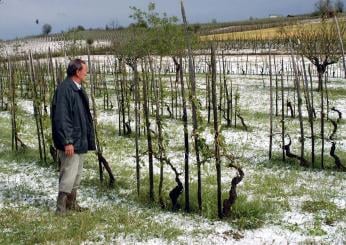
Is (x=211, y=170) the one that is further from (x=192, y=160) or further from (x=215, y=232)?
(x=215, y=232)

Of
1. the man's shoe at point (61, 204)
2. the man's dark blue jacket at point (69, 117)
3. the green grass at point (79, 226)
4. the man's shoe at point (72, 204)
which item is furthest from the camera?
the man's shoe at point (72, 204)

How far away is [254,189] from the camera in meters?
8.50

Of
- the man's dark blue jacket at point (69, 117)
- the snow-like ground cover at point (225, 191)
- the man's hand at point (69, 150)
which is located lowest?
the snow-like ground cover at point (225, 191)

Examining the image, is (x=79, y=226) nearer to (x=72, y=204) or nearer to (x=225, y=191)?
(x=72, y=204)

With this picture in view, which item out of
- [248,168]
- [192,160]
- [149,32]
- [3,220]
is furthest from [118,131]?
[149,32]

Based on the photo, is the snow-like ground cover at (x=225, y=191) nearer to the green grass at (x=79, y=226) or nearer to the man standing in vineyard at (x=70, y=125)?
the green grass at (x=79, y=226)

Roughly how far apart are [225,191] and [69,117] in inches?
125

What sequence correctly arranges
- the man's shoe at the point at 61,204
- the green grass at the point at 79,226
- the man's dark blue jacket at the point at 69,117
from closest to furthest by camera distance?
the green grass at the point at 79,226 → the man's dark blue jacket at the point at 69,117 → the man's shoe at the point at 61,204

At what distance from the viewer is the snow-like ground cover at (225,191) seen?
6232mm

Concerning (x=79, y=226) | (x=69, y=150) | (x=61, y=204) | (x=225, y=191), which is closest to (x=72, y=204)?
(x=61, y=204)

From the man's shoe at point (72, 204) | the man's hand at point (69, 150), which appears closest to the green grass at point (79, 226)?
the man's shoe at point (72, 204)

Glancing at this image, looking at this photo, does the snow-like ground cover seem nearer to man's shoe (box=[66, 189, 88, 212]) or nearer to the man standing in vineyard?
man's shoe (box=[66, 189, 88, 212])

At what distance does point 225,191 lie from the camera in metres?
8.34

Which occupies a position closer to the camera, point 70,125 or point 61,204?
point 70,125
